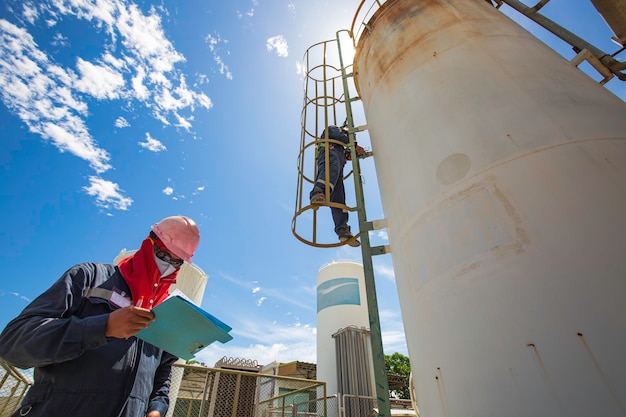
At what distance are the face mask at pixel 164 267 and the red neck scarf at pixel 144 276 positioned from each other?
36 millimetres

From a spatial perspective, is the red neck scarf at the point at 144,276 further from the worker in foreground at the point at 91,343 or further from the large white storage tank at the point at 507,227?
the large white storage tank at the point at 507,227

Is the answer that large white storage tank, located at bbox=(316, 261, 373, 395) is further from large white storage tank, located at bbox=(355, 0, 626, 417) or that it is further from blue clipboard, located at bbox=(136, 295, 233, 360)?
blue clipboard, located at bbox=(136, 295, 233, 360)

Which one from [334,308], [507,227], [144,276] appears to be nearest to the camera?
[144,276]

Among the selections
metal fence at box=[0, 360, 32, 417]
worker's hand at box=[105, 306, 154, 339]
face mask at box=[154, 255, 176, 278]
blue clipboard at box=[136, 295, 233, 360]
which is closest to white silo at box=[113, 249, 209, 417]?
metal fence at box=[0, 360, 32, 417]

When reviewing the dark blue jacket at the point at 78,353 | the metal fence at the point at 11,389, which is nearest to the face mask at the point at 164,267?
the dark blue jacket at the point at 78,353

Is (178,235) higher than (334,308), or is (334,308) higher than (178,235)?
(334,308)

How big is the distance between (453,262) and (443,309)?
357 mm

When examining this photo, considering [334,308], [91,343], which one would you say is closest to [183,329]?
[91,343]

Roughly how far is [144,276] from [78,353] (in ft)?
1.96

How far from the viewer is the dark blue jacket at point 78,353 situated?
1.43 meters

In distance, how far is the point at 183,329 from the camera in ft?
5.43

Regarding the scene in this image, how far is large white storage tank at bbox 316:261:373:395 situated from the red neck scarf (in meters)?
11.3

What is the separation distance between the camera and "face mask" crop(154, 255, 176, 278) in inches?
86.4

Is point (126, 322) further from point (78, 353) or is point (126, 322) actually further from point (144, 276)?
point (144, 276)
